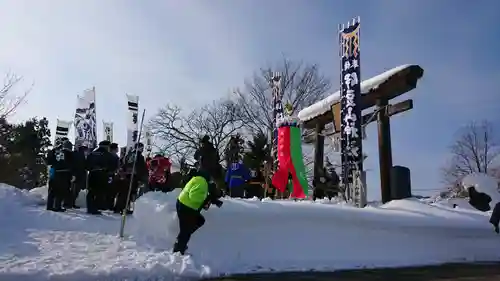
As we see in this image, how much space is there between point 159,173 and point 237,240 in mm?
A: 6259

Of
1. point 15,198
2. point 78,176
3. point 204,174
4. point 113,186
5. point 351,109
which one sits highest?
point 351,109

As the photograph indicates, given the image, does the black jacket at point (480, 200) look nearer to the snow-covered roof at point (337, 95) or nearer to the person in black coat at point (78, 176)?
the snow-covered roof at point (337, 95)

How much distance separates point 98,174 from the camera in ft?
35.6

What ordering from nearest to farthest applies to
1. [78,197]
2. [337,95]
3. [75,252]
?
[75,252] → [78,197] → [337,95]

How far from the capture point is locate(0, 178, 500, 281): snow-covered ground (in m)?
6.60

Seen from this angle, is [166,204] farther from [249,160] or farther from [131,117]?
A: [249,160]

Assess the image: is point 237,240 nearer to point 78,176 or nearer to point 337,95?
point 78,176

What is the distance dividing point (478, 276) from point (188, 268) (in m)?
4.14

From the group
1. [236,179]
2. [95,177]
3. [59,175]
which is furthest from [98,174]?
[236,179]

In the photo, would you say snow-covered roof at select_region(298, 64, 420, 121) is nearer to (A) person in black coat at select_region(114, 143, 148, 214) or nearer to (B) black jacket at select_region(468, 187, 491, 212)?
(B) black jacket at select_region(468, 187, 491, 212)

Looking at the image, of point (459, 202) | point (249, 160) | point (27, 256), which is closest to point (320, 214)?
point (27, 256)

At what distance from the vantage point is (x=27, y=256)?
709 cm

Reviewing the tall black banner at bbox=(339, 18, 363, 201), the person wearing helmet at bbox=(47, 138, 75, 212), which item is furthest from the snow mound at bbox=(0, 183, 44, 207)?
the tall black banner at bbox=(339, 18, 363, 201)

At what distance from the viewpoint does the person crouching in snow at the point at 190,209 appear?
712cm
